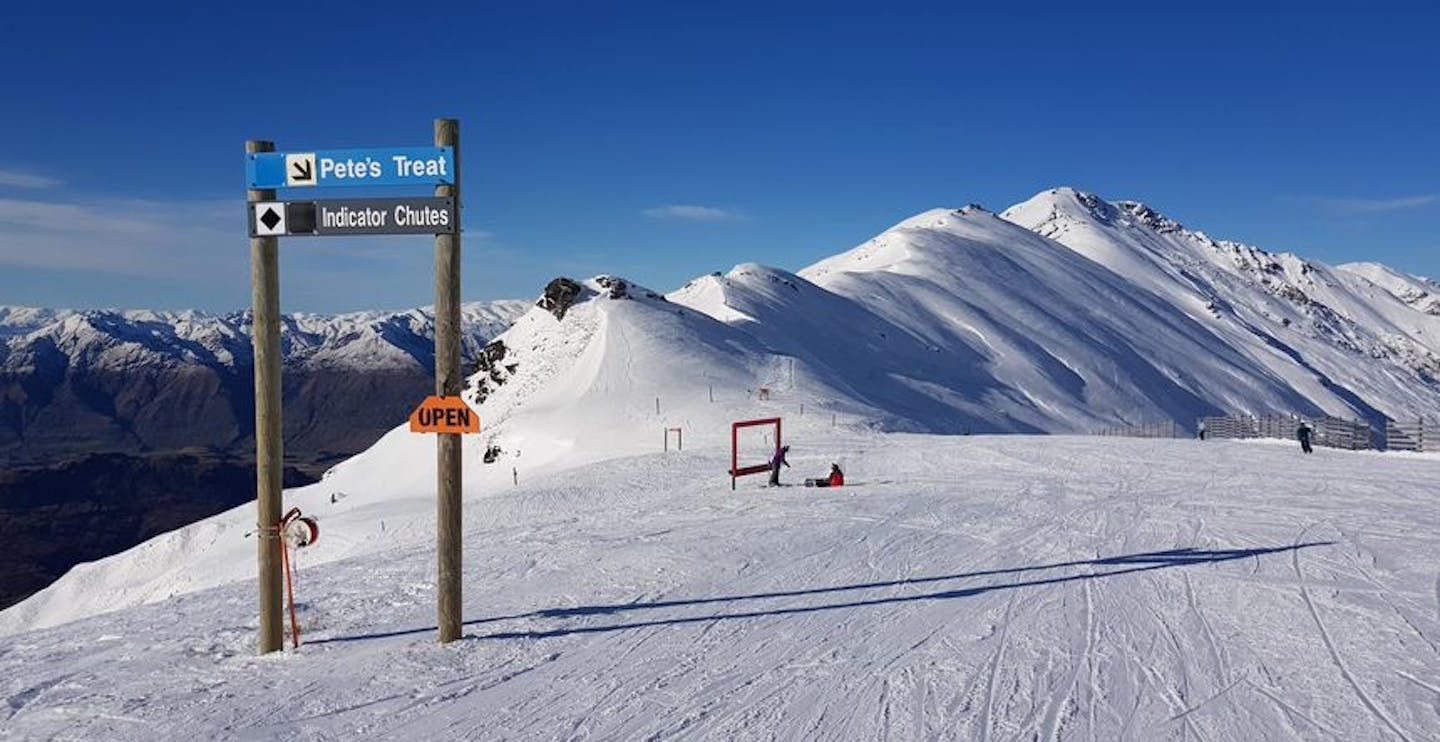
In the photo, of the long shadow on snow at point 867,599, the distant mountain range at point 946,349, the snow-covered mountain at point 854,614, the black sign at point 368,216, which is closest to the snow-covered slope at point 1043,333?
the distant mountain range at point 946,349

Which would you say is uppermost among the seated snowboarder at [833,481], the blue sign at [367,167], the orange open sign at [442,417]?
the blue sign at [367,167]

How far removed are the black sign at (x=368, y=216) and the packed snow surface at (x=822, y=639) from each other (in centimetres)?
372

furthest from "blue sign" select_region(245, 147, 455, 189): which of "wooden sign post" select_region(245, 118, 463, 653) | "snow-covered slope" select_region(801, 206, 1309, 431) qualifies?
"snow-covered slope" select_region(801, 206, 1309, 431)

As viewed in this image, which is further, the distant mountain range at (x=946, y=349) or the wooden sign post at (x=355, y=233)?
the distant mountain range at (x=946, y=349)

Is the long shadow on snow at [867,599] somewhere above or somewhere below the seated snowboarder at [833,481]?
above

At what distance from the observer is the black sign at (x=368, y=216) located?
7695 mm

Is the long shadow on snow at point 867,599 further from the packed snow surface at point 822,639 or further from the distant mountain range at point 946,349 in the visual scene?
the distant mountain range at point 946,349

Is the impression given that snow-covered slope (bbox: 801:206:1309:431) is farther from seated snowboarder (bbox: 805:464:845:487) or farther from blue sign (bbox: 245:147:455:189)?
blue sign (bbox: 245:147:455:189)

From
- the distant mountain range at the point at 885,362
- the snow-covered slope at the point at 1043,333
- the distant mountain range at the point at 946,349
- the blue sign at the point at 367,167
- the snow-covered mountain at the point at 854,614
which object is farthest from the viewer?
the snow-covered slope at the point at 1043,333

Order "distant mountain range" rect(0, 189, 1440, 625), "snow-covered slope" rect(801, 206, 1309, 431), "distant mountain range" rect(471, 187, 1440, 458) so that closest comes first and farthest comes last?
"distant mountain range" rect(0, 189, 1440, 625) → "distant mountain range" rect(471, 187, 1440, 458) → "snow-covered slope" rect(801, 206, 1309, 431)

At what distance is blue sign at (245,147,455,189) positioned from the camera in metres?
7.60

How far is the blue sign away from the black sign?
17cm

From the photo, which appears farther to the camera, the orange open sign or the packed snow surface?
the orange open sign

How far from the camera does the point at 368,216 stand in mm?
7770
